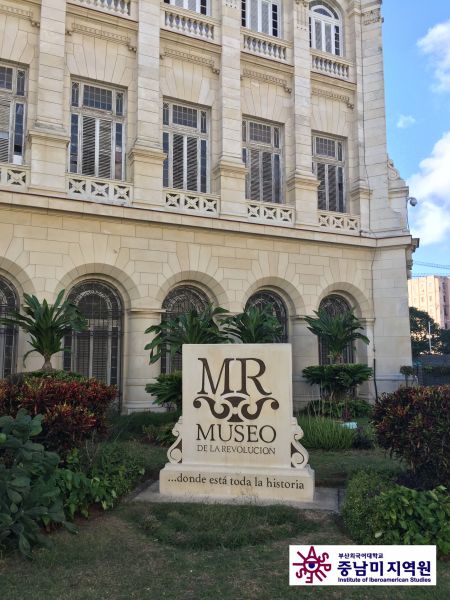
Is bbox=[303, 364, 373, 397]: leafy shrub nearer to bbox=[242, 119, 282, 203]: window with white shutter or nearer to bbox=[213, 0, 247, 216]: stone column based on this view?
bbox=[213, 0, 247, 216]: stone column

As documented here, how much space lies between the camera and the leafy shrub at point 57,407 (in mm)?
6453

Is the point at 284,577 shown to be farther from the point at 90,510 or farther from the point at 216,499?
the point at 90,510

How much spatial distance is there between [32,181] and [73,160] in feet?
5.62

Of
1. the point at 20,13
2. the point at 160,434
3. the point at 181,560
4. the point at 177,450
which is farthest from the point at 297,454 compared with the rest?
the point at 20,13

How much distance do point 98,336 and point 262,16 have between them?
12.6 metres

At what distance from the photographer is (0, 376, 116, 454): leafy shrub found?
645cm

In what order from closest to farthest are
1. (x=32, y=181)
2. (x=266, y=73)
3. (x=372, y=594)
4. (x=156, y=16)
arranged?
(x=372, y=594), (x=32, y=181), (x=156, y=16), (x=266, y=73)

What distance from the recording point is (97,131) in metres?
15.3

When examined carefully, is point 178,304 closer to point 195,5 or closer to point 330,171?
point 330,171

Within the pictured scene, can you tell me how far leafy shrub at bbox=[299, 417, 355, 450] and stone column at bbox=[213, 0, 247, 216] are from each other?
7.65 meters

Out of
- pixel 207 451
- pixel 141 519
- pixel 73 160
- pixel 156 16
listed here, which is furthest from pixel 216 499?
pixel 156 16

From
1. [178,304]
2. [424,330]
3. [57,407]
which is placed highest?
[424,330]

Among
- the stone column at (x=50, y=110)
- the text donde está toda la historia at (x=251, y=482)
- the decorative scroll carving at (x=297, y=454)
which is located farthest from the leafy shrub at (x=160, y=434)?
the stone column at (x=50, y=110)

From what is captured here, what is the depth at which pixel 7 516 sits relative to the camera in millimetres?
4781
